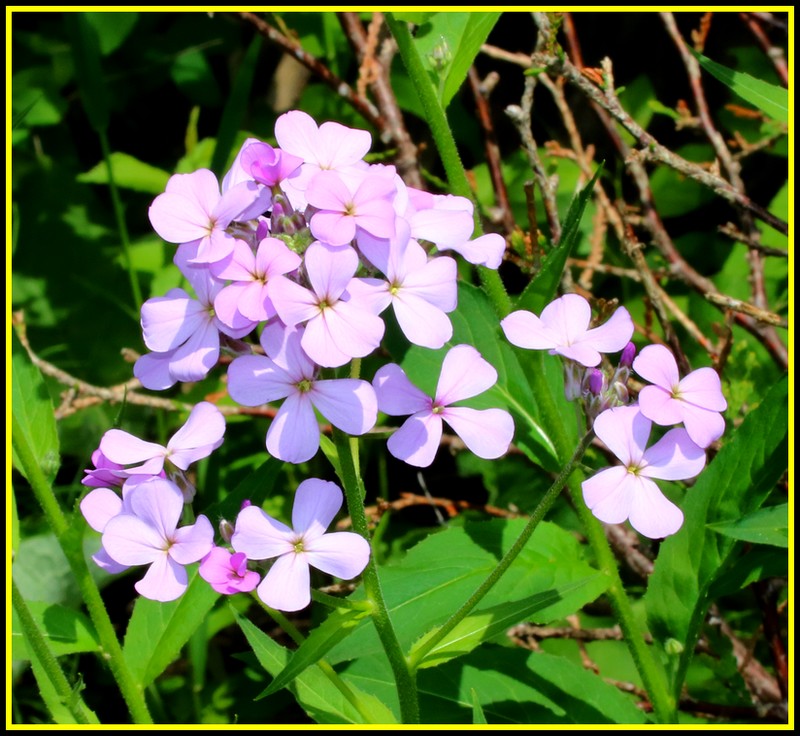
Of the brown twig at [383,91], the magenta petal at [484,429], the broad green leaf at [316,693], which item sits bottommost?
the broad green leaf at [316,693]

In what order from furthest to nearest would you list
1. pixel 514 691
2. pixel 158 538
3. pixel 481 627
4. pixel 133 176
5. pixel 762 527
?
pixel 133 176, pixel 514 691, pixel 762 527, pixel 481 627, pixel 158 538

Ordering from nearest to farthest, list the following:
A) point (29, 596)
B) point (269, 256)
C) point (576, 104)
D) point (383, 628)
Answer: point (269, 256)
point (383, 628)
point (29, 596)
point (576, 104)

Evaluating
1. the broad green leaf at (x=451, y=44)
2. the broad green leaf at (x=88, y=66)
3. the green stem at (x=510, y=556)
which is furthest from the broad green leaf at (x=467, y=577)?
the broad green leaf at (x=88, y=66)

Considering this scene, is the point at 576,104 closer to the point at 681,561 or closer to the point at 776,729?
the point at 681,561

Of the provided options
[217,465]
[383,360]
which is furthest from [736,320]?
[217,465]

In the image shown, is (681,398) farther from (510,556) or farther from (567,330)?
(510,556)

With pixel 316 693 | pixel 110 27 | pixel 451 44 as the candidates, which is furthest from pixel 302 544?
pixel 110 27

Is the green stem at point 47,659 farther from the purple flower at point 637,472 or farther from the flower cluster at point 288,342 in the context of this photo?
the purple flower at point 637,472
